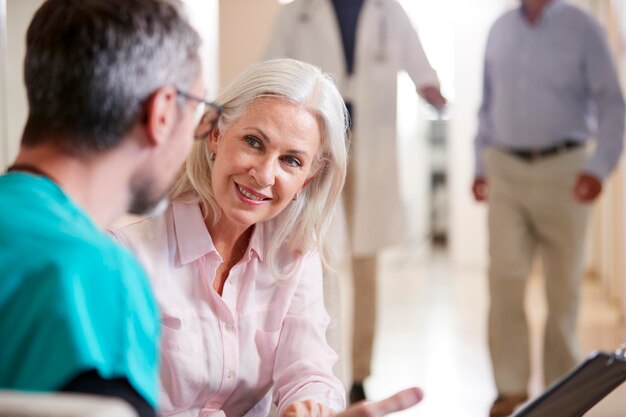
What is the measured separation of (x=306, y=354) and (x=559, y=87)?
1993 millimetres

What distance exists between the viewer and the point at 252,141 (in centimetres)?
175

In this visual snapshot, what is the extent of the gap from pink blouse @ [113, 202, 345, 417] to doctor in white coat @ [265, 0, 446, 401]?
6.07 ft

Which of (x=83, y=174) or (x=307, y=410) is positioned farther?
(x=307, y=410)

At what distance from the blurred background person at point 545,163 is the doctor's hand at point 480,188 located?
157 millimetres

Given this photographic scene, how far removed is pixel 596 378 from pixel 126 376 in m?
1.02

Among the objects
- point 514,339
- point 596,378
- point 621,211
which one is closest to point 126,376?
point 596,378

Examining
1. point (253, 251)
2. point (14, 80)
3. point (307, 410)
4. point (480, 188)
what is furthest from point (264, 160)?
point (480, 188)

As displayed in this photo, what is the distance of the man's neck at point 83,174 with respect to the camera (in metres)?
0.97

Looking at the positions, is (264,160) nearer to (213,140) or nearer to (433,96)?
(213,140)

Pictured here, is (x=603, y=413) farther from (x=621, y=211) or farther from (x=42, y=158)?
(x=621, y=211)

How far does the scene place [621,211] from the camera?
564 cm

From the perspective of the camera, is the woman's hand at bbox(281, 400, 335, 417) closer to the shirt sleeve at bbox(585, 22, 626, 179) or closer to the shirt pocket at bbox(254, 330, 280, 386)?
the shirt pocket at bbox(254, 330, 280, 386)

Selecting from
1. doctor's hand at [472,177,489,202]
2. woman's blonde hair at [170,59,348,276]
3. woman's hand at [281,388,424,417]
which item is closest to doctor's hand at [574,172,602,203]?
doctor's hand at [472,177,489,202]

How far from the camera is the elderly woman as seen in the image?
1.67 m
